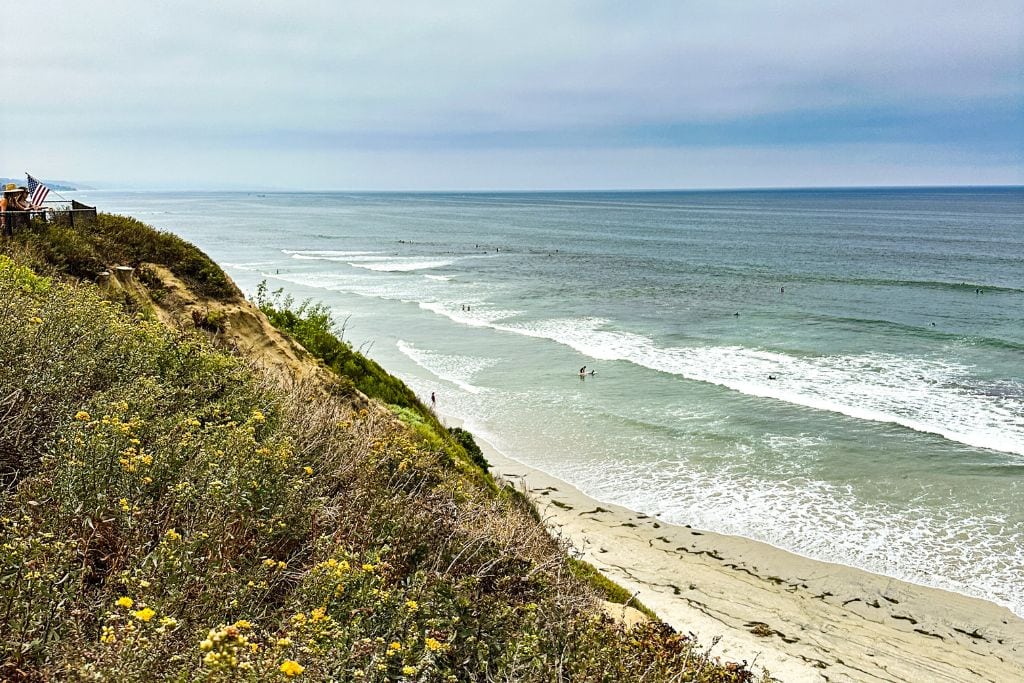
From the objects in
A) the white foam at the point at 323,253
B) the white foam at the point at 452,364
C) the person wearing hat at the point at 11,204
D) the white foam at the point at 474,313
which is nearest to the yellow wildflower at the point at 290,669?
the person wearing hat at the point at 11,204

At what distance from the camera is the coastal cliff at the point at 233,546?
11.2 ft

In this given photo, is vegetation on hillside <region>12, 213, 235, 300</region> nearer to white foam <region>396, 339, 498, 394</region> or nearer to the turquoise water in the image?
the turquoise water

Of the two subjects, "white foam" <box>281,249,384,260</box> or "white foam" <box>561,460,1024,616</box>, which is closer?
"white foam" <box>561,460,1024,616</box>

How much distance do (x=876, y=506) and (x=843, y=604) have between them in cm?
480

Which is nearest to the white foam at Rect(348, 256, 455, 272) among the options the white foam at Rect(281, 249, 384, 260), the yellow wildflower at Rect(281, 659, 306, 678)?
the white foam at Rect(281, 249, 384, 260)

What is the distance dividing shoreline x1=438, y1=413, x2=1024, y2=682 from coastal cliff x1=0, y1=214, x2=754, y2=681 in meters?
5.31

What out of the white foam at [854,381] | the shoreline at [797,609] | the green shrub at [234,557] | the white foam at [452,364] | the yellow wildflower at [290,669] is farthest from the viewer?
the white foam at [452,364]

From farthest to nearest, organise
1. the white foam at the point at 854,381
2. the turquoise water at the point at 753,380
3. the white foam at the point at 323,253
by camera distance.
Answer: the white foam at the point at 323,253
the white foam at the point at 854,381
the turquoise water at the point at 753,380

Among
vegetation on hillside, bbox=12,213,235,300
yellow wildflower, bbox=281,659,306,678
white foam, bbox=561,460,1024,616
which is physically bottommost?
white foam, bbox=561,460,1024,616

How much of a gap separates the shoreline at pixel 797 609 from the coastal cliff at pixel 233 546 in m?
5.31

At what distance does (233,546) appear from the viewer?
15.2 ft

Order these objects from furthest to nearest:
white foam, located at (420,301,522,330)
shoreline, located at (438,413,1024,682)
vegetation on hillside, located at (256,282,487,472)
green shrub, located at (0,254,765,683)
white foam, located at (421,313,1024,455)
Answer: white foam, located at (420,301,522,330)
white foam, located at (421,313,1024,455)
vegetation on hillside, located at (256,282,487,472)
shoreline, located at (438,413,1024,682)
green shrub, located at (0,254,765,683)

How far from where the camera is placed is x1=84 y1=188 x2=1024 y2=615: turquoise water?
17.6 meters

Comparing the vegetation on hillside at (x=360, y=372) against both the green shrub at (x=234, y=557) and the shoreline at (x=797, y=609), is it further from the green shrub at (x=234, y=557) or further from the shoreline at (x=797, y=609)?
the green shrub at (x=234, y=557)
